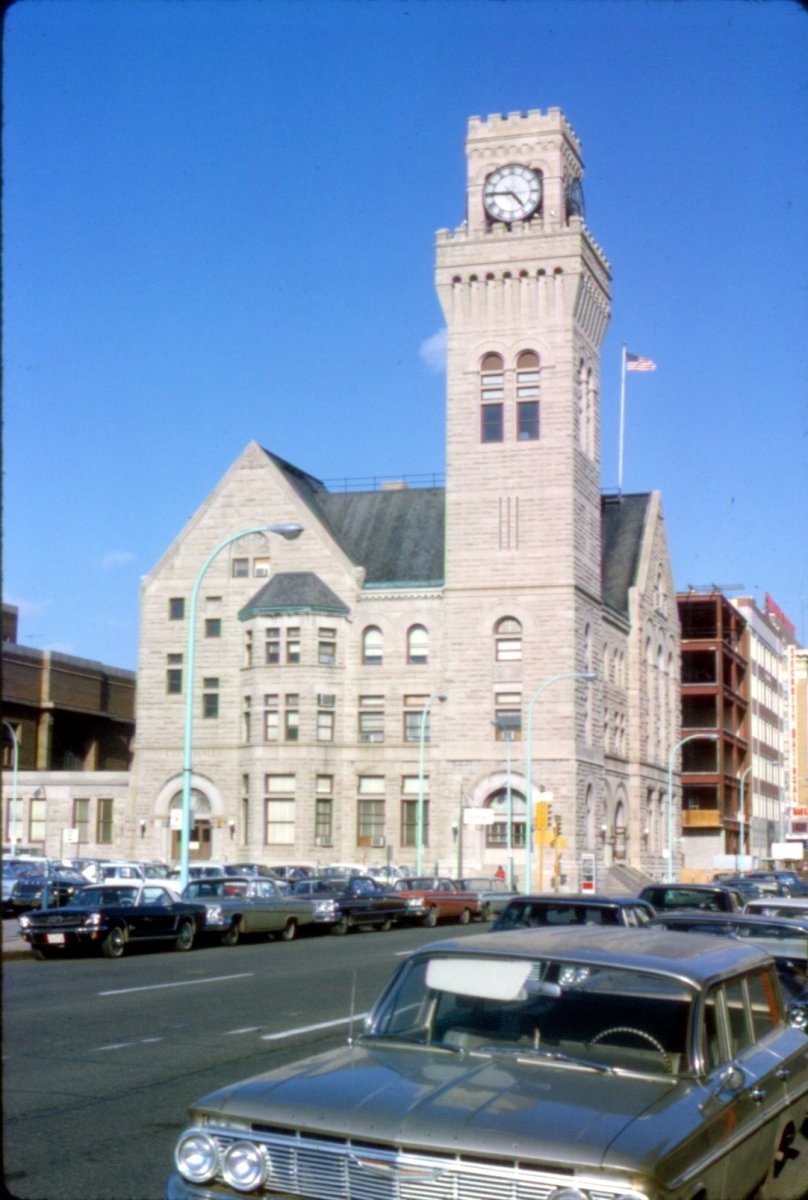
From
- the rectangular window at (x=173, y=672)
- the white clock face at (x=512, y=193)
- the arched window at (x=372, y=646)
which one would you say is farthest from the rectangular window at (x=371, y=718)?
the white clock face at (x=512, y=193)

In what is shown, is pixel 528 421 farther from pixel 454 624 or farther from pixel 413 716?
pixel 413 716

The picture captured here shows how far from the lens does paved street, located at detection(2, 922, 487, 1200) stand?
28.5ft

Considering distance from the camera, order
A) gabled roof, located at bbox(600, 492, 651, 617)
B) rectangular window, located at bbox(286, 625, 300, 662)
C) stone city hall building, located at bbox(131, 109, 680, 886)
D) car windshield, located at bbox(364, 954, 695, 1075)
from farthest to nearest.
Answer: gabled roof, located at bbox(600, 492, 651, 617) → rectangular window, located at bbox(286, 625, 300, 662) → stone city hall building, located at bbox(131, 109, 680, 886) → car windshield, located at bbox(364, 954, 695, 1075)

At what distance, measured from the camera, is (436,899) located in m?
41.2

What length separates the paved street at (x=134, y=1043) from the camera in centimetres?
869

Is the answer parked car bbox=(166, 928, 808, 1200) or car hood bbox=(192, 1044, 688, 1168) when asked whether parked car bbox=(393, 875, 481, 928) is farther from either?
car hood bbox=(192, 1044, 688, 1168)

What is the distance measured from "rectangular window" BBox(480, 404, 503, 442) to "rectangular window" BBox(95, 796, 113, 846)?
85.1 ft

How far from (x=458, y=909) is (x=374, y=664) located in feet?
91.4

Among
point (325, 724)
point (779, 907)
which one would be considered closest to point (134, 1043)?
point (779, 907)

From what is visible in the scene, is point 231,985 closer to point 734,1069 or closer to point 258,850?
point 734,1069

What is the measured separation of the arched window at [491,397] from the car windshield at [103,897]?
139 feet

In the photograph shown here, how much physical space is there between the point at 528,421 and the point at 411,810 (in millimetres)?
18598

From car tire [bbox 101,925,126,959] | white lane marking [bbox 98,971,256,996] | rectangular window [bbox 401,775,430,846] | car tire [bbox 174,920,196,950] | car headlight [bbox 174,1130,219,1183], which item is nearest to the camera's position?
car headlight [bbox 174,1130,219,1183]

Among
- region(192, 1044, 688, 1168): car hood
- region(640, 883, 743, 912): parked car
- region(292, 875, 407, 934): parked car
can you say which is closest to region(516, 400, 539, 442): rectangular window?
region(292, 875, 407, 934): parked car
